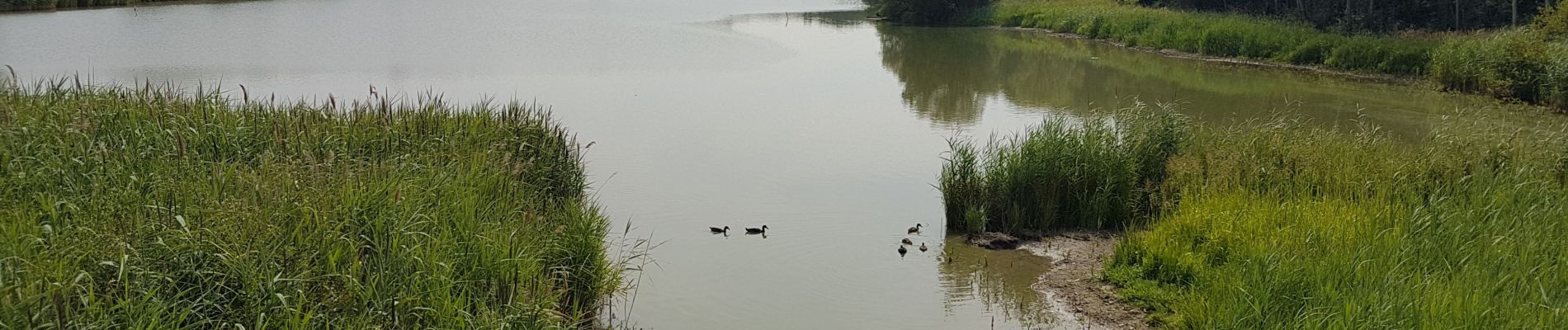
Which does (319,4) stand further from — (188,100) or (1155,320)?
(1155,320)

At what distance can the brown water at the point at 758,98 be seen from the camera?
777cm

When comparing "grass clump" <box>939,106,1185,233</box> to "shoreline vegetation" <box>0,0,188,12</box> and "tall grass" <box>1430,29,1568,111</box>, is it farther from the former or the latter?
"shoreline vegetation" <box>0,0,188,12</box>

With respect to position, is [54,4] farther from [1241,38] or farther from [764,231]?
[764,231]

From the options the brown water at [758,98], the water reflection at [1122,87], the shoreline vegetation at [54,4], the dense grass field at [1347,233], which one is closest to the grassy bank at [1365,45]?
the water reflection at [1122,87]

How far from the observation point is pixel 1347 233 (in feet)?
21.9

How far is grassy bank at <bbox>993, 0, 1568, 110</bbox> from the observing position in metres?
17.4

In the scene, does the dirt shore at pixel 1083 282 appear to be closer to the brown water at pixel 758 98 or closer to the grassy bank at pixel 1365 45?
the brown water at pixel 758 98

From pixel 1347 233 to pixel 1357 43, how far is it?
1810 cm

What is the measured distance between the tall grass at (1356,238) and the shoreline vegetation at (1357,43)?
8.79 metres

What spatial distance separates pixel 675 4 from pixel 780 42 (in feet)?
73.1

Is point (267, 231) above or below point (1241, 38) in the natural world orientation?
below

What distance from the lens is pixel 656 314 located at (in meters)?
6.92

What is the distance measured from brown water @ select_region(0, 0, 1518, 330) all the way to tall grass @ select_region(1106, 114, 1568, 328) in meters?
1.00

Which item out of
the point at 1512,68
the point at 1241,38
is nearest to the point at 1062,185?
the point at 1512,68
